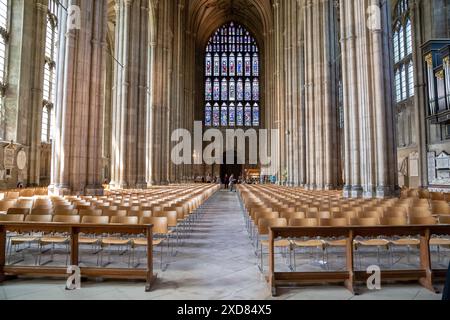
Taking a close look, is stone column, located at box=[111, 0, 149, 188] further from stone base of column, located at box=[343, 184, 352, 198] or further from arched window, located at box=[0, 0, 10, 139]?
stone base of column, located at box=[343, 184, 352, 198]

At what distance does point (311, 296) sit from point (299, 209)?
4.32m

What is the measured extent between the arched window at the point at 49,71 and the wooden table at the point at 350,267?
2774 cm

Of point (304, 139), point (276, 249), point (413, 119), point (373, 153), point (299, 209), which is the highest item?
point (413, 119)

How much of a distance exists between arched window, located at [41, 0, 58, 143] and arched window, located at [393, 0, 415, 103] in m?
30.6

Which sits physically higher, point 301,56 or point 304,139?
point 301,56

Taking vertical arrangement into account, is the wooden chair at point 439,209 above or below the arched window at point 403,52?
below

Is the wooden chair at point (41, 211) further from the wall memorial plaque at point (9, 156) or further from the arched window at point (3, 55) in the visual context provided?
the arched window at point (3, 55)

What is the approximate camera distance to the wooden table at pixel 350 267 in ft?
14.0

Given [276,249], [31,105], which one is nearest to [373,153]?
[276,249]

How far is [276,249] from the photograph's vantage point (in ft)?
23.3

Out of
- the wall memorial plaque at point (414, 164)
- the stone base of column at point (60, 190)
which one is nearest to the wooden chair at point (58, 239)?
the stone base of column at point (60, 190)

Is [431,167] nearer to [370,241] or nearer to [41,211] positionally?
[370,241]
